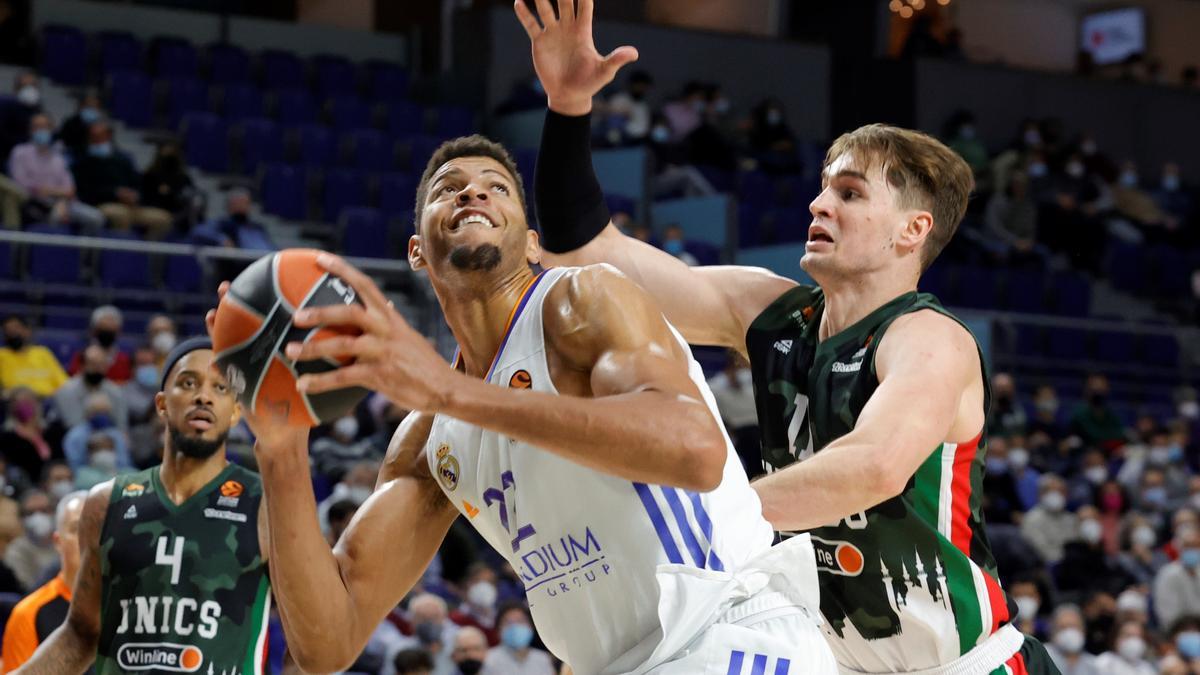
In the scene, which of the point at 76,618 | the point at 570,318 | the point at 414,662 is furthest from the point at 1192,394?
the point at 570,318

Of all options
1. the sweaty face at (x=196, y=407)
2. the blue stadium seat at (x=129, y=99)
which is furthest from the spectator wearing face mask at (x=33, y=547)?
the blue stadium seat at (x=129, y=99)

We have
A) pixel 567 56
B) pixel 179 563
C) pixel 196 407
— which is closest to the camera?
pixel 567 56

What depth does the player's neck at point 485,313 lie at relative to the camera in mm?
3637

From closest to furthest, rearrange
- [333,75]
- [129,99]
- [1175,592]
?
[1175,592] < [129,99] < [333,75]

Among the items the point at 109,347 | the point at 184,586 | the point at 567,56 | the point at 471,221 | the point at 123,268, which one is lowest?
the point at 109,347

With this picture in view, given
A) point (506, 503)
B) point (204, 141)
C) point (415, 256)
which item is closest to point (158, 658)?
point (415, 256)

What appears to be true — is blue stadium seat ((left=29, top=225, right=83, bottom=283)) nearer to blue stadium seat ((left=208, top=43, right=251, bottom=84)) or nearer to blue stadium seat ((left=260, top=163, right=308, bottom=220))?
blue stadium seat ((left=260, top=163, right=308, bottom=220))

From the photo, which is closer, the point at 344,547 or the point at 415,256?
the point at 344,547

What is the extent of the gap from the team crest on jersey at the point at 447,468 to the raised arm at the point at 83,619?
2686mm

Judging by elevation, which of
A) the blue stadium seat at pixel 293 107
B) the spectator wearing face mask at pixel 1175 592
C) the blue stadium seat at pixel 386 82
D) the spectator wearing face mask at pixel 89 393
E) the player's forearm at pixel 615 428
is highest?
the player's forearm at pixel 615 428

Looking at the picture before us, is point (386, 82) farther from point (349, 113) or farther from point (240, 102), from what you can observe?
point (240, 102)

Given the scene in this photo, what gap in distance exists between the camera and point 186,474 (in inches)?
243

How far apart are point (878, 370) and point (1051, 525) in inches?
460

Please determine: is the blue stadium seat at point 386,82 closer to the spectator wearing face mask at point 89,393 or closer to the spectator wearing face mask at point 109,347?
the spectator wearing face mask at point 109,347
